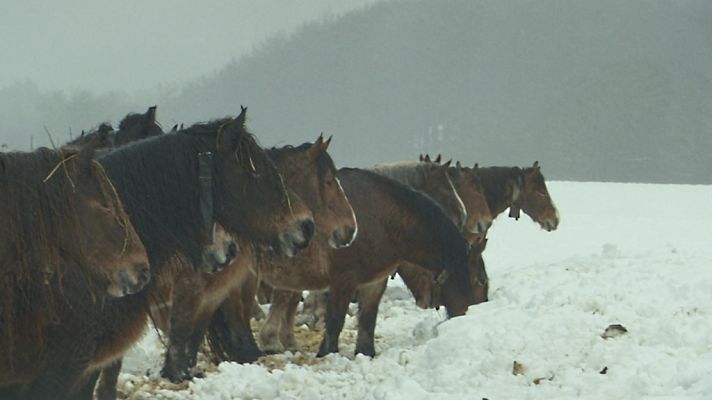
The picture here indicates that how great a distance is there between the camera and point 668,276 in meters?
11.4

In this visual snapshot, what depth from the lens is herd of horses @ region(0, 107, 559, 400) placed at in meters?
4.40

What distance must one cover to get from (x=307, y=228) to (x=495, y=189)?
8467 mm

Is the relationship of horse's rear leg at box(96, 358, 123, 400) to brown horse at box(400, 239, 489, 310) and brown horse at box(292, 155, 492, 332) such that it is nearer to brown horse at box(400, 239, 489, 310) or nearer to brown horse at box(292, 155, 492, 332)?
brown horse at box(400, 239, 489, 310)

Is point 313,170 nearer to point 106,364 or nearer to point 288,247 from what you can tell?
point 288,247

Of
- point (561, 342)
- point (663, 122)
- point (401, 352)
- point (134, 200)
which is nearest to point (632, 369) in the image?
point (561, 342)

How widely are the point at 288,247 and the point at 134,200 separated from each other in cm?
117

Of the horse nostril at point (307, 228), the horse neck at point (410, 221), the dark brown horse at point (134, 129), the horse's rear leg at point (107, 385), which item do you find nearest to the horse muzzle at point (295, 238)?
the horse nostril at point (307, 228)

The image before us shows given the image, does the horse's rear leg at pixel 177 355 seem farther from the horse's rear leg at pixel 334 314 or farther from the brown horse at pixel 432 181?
the brown horse at pixel 432 181

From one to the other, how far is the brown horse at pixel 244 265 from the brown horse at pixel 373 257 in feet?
2.74

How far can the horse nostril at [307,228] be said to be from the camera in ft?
20.3

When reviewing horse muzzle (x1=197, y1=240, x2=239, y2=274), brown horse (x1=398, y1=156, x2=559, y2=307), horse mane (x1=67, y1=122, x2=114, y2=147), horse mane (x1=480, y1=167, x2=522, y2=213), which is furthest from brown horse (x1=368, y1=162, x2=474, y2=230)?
horse muzzle (x1=197, y1=240, x2=239, y2=274)

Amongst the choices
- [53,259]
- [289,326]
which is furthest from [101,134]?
[53,259]

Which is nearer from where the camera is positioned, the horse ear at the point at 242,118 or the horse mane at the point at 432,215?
the horse ear at the point at 242,118

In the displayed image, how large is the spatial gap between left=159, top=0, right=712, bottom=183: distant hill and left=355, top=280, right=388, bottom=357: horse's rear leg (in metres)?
83.2
